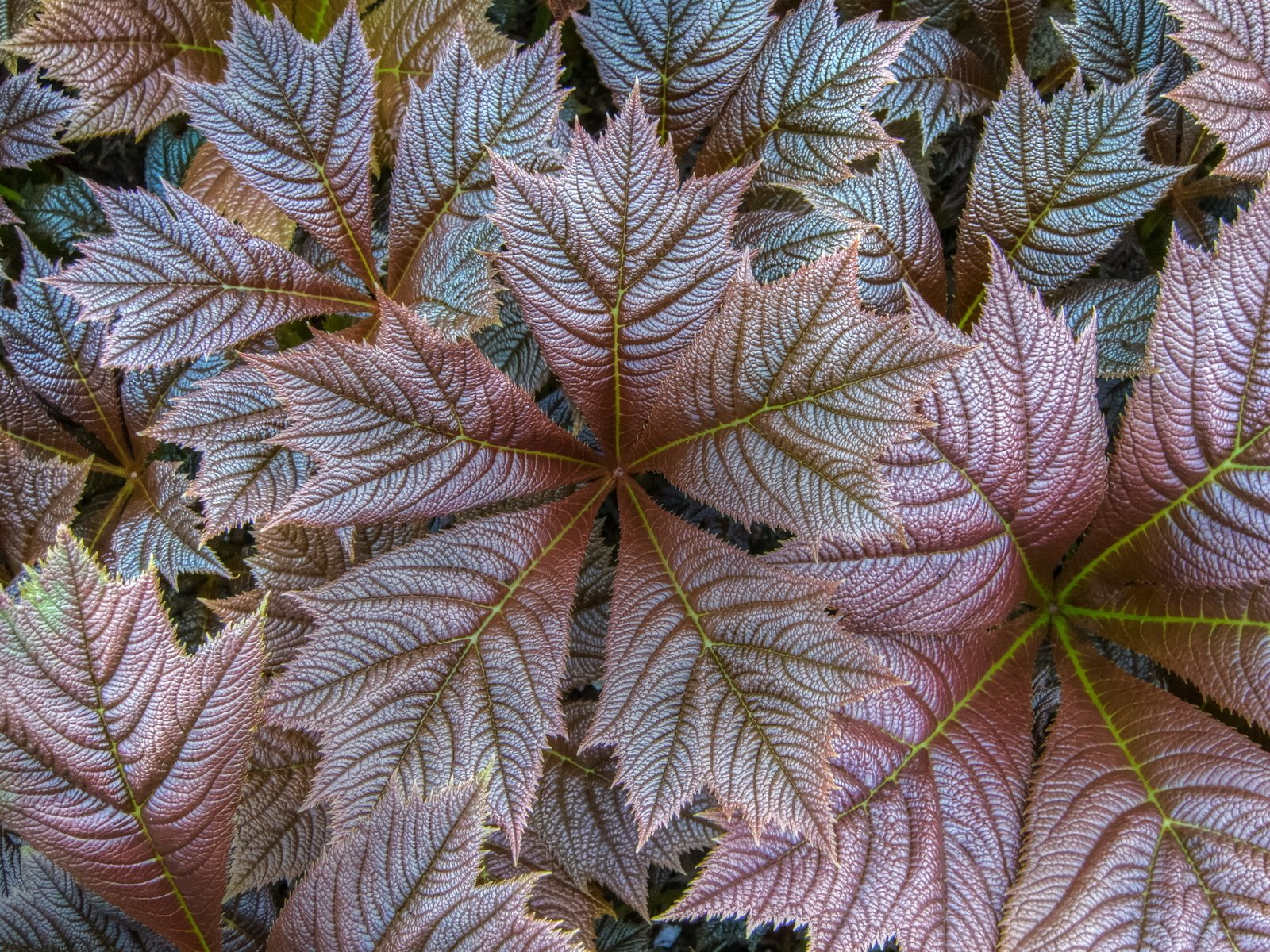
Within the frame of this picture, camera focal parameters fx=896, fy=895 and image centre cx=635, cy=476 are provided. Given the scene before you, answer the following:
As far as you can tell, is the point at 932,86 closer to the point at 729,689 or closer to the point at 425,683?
the point at 729,689

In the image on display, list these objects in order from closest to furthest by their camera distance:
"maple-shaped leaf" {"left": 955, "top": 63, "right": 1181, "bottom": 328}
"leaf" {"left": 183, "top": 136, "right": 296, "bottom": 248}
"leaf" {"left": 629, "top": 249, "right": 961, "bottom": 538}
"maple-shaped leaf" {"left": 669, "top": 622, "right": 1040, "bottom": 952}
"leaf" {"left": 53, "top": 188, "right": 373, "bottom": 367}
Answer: "leaf" {"left": 629, "top": 249, "right": 961, "bottom": 538} → "maple-shaped leaf" {"left": 669, "top": 622, "right": 1040, "bottom": 952} → "leaf" {"left": 53, "top": 188, "right": 373, "bottom": 367} → "maple-shaped leaf" {"left": 955, "top": 63, "right": 1181, "bottom": 328} → "leaf" {"left": 183, "top": 136, "right": 296, "bottom": 248}

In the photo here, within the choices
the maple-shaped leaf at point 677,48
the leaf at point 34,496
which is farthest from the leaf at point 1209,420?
the leaf at point 34,496

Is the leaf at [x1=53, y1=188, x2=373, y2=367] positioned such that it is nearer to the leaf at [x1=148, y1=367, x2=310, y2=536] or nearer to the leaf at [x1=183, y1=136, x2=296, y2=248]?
the leaf at [x1=148, y1=367, x2=310, y2=536]

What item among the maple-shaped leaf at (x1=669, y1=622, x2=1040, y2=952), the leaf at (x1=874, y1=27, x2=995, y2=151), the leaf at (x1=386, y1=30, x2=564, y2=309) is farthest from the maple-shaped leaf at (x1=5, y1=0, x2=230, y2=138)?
the maple-shaped leaf at (x1=669, y1=622, x2=1040, y2=952)

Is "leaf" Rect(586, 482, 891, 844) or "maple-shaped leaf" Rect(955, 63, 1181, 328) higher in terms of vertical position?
"maple-shaped leaf" Rect(955, 63, 1181, 328)

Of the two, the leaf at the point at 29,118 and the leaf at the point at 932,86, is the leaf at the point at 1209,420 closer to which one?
the leaf at the point at 932,86

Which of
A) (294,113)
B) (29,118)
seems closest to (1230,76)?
(294,113)
